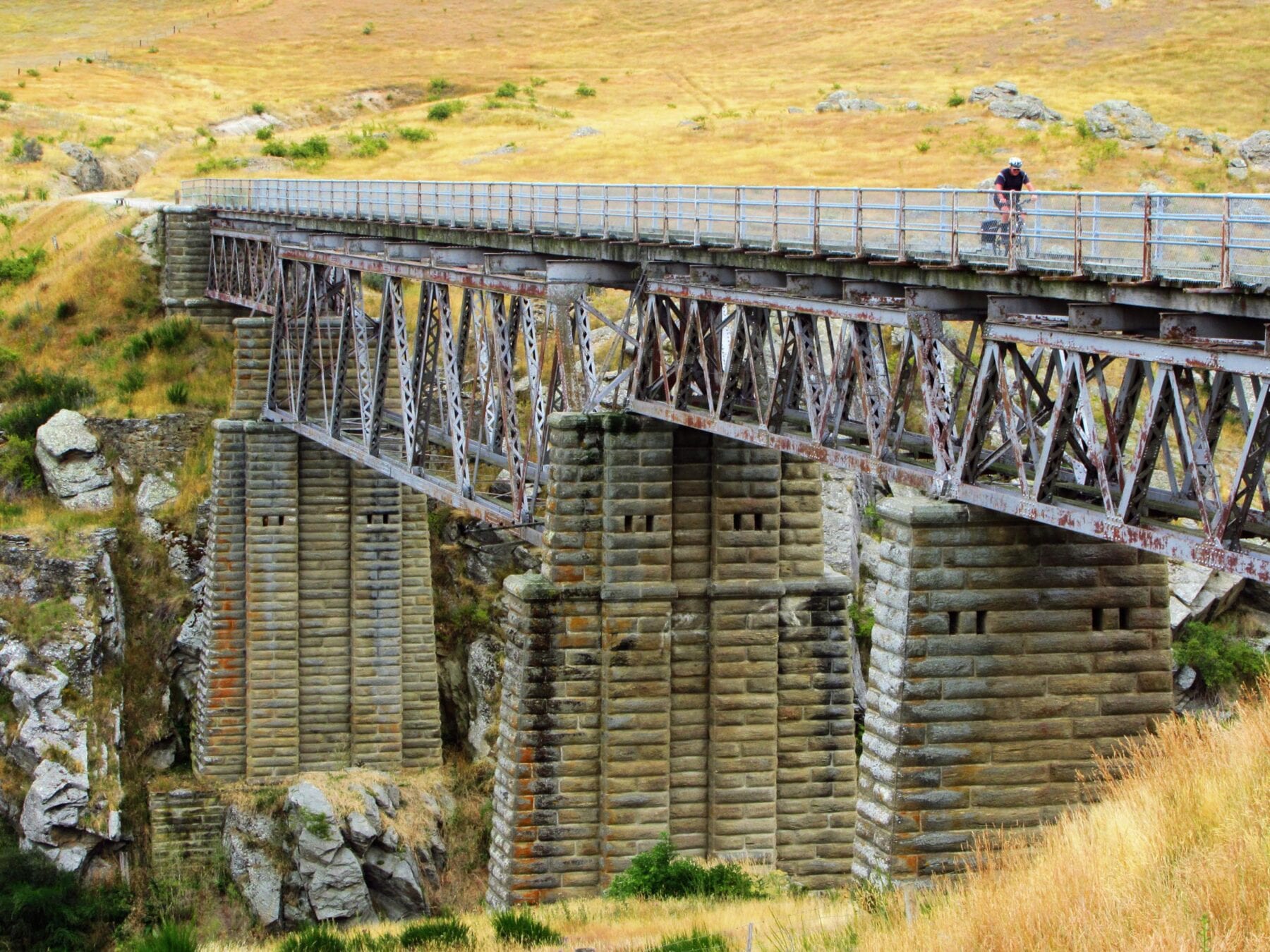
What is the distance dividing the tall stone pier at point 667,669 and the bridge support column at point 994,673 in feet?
26.7

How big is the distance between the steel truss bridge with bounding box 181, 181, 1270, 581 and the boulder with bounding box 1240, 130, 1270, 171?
88.4ft

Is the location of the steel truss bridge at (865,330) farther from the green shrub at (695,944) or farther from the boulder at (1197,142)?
the boulder at (1197,142)

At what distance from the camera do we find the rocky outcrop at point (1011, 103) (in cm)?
7162

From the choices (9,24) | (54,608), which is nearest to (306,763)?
(54,608)

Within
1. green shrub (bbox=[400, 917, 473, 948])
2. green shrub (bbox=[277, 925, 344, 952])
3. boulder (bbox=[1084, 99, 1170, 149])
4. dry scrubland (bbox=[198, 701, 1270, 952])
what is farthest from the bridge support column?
boulder (bbox=[1084, 99, 1170, 149])

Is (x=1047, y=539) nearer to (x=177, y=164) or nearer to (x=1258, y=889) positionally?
(x=1258, y=889)

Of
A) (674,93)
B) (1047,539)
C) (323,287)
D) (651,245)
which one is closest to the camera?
(1047,539)

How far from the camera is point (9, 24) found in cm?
12925

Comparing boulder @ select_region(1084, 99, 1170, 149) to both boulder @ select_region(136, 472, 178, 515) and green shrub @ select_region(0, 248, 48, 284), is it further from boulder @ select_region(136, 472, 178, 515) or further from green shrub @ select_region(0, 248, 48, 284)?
green shrub @ select_region(0, 248, 48, 284)

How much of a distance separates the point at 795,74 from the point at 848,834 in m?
76.5

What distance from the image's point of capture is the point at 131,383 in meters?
51.1

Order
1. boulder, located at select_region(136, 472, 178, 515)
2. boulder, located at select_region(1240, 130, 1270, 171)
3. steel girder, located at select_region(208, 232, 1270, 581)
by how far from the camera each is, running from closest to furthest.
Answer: steel girder, located at select_region(208, 232, 1270, 581) → boulder, located at select_region(136, 472, 178, 515) → boulder, located at select_region(1240, 130, 1270, 171)

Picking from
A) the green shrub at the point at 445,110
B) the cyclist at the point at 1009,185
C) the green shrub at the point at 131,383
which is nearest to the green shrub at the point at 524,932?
the cyclist at the point at 1009,185

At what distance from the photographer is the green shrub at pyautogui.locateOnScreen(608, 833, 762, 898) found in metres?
23.3
